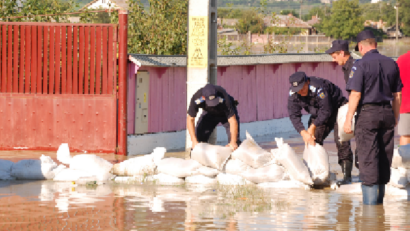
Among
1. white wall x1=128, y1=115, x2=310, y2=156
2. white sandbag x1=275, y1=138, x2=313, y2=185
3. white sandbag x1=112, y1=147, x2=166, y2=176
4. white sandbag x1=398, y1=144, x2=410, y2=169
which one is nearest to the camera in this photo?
white sandbag x1=398, y1=144, x2=410, y2=169

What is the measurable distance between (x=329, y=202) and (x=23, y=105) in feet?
20.6

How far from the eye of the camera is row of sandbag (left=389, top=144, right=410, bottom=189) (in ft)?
25.9

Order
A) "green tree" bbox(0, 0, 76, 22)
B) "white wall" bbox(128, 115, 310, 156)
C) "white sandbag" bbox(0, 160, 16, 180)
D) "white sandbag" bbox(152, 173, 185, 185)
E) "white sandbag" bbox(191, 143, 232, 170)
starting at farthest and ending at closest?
"green tree" bbox(0, 0, 76, 22) → "white wall" bbox(128, 115, 310, 156) → "white sandbag" bbox(0, 160, 16, 180) → "white sandbag" bbox(152, 173, 185, 185) → "white sandbag" bbox(191, 143, 232, 170)

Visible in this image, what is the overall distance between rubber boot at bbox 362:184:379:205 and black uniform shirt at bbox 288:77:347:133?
4.26 ft

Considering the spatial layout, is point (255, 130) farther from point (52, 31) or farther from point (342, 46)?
point (342, 46)

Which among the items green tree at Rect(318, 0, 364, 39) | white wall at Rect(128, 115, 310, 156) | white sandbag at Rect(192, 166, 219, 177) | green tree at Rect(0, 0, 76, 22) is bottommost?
white wall at Rect(128, 115, 310, 156)

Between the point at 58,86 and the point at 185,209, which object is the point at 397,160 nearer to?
the point at 185,209

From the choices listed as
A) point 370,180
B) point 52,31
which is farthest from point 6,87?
point 370,180

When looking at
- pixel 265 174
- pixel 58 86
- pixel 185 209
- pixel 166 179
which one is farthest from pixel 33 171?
pixel 265 174

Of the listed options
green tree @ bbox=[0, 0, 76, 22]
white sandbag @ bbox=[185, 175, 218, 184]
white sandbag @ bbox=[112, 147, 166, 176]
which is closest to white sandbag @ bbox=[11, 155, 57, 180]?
white sandbag @ bbox=[112, 147, 166, 176]

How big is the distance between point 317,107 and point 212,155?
1444 millimetres

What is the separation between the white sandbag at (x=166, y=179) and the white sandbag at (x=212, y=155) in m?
0.36

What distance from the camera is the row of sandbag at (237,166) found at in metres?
8.33

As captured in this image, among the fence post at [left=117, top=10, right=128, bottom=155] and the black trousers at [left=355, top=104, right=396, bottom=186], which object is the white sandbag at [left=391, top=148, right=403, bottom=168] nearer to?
the black trousers at [left=355, top=104, right=396, bottom=186]
